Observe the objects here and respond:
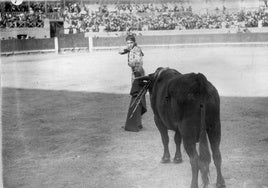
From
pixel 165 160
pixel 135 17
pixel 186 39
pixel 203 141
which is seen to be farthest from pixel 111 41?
pixel 203 141

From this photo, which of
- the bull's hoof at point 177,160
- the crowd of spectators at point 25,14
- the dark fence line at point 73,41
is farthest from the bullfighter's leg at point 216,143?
the crowd of spectators at point 25,14

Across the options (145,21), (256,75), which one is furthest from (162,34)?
(256,75)

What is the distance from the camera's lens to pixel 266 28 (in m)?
25.6

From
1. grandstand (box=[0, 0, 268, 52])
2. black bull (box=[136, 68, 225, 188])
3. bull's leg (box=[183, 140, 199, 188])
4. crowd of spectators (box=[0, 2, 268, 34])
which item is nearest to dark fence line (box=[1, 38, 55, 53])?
grandstand (box=[0, 0, 268, 52])

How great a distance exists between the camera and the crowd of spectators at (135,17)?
26.4 m

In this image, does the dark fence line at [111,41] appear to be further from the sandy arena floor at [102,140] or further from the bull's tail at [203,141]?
the bull's tail at [203,141]

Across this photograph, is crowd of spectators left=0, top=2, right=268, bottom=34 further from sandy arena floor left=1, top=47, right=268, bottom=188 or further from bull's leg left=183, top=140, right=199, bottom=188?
bull's leg left=183, top=140, right=199, bottom=188

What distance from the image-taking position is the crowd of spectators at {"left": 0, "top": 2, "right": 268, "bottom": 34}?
26.4m

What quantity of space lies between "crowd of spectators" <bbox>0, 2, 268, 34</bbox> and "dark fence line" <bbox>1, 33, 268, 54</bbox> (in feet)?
5.32

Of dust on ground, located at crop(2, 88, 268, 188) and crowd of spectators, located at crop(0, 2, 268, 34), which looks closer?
dust on ground, located at crop(2, 88, 268, 188)

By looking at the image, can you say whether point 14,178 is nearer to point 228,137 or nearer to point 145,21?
point 228,137

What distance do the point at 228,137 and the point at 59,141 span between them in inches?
83.6

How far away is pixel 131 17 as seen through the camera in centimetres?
2797

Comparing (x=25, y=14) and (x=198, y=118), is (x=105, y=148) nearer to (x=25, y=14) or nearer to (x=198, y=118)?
(x=198, y=118)
